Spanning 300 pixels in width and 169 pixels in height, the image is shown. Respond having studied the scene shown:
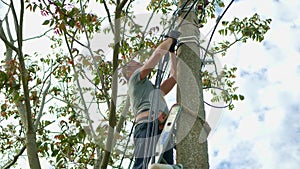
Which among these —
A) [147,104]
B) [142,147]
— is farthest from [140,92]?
[142,147]

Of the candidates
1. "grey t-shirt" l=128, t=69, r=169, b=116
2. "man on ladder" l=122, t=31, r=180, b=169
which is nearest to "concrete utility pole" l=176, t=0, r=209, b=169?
"man on ladder" l=122, t=31, r=180, b=169

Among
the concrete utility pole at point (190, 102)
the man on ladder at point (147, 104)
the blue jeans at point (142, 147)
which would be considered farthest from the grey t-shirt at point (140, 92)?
the concrete utility pole at point (190, 102)

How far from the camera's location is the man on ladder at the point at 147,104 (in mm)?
2744

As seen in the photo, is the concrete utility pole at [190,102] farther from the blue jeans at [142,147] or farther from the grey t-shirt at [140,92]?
the grey t-shirt at [140,92]

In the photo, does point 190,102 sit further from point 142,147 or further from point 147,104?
point 142,147

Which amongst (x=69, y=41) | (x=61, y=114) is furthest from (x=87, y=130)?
(x=61, y=114)

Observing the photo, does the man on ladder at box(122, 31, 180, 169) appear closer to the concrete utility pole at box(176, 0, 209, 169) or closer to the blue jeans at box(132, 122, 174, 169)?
the blue jeans at box(132, 122, 174, 169)

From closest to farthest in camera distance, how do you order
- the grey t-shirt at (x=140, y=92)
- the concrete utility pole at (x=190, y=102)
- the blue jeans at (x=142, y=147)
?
1. the concrete utility pole at (x=190, y=102)
2. the blue jeans at (x=142, y=147)
3. the grey t-shirt at (x=140, y=92)

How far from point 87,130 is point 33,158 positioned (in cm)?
111

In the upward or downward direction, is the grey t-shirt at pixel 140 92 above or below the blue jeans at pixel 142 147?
above

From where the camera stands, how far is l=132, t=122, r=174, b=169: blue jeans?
2725mm

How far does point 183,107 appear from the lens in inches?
106

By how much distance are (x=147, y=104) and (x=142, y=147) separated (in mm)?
334

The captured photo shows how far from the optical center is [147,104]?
3.02 metres
